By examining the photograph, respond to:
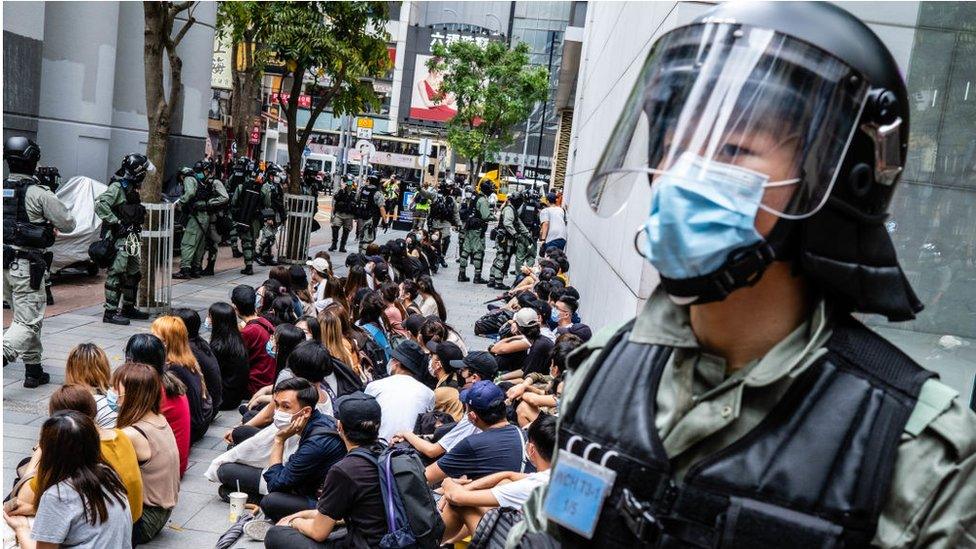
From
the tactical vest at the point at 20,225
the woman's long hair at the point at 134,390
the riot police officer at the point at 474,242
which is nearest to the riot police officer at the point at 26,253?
the tactical vest at the point at 20,225

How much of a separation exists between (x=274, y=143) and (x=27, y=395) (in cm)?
5147

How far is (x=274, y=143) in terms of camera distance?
58438 millimetres

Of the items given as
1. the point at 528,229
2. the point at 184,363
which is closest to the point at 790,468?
the point at 184,363

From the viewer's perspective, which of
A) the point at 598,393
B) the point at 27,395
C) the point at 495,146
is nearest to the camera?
the point at 598,393

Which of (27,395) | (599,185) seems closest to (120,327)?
(27,395)

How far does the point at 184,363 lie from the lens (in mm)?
7512

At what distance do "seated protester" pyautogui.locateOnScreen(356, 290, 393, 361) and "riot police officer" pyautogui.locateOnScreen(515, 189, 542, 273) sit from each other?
38.5 ft

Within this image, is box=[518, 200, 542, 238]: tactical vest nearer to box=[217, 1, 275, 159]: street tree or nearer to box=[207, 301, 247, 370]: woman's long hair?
box=[217, 1, 275, 159]: street tree

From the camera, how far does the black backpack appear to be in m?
4.93

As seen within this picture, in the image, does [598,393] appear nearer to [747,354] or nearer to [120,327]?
[747,354]

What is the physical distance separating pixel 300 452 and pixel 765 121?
493cm

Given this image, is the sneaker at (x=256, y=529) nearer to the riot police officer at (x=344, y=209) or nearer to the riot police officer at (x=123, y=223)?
the riot police officer at (x=123, y=223)

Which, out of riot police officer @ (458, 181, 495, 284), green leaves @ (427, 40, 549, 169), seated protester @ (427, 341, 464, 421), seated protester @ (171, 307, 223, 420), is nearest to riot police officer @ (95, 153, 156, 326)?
seated protester @ (171, 307, 223, 420)

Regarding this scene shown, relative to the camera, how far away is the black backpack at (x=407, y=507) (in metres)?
4.93
